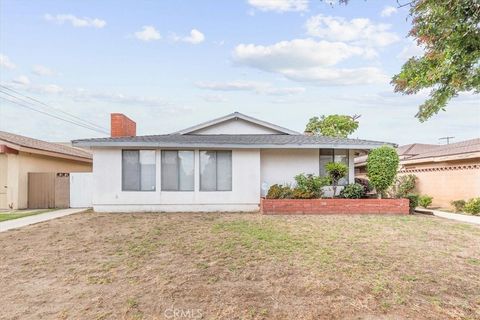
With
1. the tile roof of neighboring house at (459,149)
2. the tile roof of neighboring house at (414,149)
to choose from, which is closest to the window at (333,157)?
the tile roof of neighboring house at (459,149)

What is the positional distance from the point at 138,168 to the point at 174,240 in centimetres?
595

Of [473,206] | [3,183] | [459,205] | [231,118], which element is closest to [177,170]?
[231,118]

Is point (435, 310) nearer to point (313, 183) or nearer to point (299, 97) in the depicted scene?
point (313, 183)

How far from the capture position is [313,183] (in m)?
12.8

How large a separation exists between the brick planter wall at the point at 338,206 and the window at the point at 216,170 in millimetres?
1806

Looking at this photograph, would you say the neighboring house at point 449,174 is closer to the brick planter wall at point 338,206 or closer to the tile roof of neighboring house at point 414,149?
the brick planter wall at point 338,206

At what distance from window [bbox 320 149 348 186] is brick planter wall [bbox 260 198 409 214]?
1.72 metres

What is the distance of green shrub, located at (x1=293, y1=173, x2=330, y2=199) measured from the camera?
1249 cm

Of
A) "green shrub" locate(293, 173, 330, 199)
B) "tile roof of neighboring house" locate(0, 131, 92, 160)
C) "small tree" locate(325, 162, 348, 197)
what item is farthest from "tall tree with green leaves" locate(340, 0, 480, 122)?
"tile roof of neighboring house" locate(0, 131, 92, 160)

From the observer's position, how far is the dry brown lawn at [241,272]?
3781 mm

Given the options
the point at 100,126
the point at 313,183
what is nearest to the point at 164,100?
the point at 313,183

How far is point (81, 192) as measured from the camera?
1489 centimetres

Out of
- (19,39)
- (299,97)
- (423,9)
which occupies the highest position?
(19,39)

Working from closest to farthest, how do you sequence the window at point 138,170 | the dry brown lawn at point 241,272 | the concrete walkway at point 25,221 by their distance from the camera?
1. the dry brown lawn at point 241,272
2. the concrete walkway at point 25,221
3. the window at point 138,170
